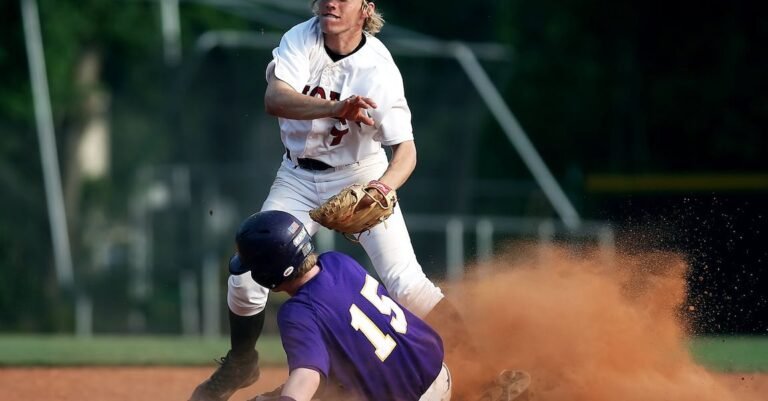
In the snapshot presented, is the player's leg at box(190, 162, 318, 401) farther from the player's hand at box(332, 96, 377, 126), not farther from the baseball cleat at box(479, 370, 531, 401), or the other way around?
the baseball cleat at box(479, 370, 531, 401)

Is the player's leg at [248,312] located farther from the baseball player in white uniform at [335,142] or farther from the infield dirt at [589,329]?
the infield dirt at [589,329]

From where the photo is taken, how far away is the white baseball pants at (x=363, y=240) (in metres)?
5.52

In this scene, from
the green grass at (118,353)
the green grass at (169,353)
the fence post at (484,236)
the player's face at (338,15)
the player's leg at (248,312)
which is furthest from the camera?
the fence post at (484,236)

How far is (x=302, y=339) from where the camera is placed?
4316 mm

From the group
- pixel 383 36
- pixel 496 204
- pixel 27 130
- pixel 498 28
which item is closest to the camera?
pixel 383 36

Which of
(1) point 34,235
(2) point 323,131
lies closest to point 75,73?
(1) point 34,235

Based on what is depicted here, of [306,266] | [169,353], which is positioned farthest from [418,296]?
[169,353]

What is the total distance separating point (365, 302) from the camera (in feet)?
14.9

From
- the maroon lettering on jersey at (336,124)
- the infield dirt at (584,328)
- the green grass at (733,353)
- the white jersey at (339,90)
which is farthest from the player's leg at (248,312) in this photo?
the green grass at (733,353)

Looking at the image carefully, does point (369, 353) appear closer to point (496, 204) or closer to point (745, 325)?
point (745, 325)

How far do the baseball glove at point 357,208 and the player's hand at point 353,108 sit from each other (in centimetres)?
28

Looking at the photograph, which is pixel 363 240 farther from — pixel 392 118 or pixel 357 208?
pixel 392 118

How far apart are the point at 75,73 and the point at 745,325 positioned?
711 inches

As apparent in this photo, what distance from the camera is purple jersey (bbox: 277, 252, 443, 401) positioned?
437 cm
